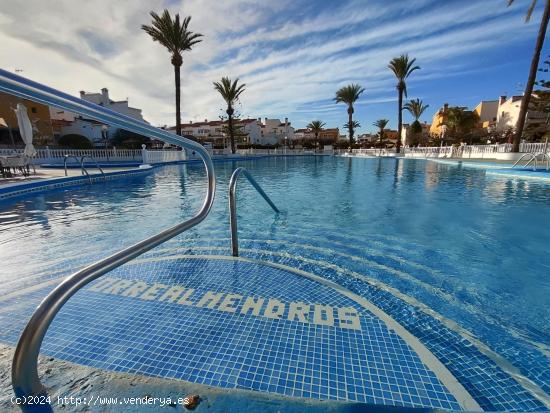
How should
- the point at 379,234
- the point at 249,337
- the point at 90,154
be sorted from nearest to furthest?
the point at 249,337
the point at 379,234
the point at 90,154

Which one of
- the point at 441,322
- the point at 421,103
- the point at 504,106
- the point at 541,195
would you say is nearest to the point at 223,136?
the point at 421,103

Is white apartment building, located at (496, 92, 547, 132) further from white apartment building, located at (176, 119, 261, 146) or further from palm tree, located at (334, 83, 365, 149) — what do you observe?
white apartment building, located at (176, 119, 261, 146)

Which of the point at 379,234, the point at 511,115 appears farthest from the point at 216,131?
the point at 379,234

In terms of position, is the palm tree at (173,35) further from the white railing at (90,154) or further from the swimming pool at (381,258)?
the swimming pool at (381,258)

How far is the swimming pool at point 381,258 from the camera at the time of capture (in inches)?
80.4

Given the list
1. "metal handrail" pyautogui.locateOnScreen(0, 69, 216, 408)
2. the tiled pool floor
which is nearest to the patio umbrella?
the tiled pool floor

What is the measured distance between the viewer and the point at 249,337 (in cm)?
221

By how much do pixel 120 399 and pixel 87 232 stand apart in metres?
4.72

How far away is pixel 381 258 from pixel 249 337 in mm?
2604

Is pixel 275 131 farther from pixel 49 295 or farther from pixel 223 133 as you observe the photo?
pixel 49 295

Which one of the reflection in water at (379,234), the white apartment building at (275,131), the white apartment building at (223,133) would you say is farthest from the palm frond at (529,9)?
the white apartment building at (275,131)

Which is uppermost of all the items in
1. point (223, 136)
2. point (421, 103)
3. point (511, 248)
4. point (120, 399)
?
point (421, 103)

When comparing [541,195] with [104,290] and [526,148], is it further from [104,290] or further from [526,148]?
[526,148]

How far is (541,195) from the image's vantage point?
8695 millimetres
